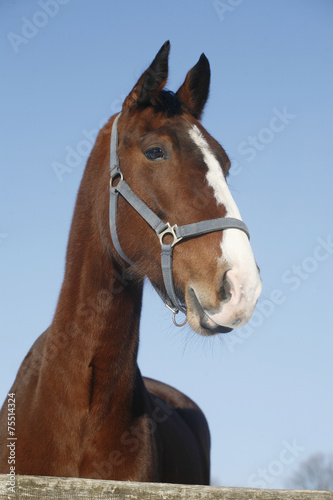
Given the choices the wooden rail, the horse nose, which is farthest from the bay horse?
the wooden rail

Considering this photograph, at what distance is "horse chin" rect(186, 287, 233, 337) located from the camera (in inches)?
131

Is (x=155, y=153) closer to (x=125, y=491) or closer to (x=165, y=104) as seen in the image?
(x=165, y=104)

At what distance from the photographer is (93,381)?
12.1 feet

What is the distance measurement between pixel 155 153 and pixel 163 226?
568 millimetres

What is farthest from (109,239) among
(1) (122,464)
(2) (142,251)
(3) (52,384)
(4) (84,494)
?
(4) (84,494)

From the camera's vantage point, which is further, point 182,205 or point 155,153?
point 155,153

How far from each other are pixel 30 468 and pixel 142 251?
1673 mm

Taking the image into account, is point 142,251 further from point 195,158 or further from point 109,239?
point 195,158

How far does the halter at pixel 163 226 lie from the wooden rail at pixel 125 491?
5.19ft

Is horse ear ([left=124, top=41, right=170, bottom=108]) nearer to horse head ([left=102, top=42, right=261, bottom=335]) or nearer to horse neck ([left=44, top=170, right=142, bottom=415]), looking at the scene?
horse head ([left=102, top=42, right=261, bottom=335])

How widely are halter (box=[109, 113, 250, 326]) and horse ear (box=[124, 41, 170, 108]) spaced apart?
34 centimetres

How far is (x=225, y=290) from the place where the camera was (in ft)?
10.5

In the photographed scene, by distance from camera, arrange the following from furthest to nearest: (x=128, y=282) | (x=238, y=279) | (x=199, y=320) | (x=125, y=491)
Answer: (x=128, y=282), (x=199, y=320), (x=238, y=279), (x=125, y=491)

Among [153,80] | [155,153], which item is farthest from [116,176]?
[153,80]
